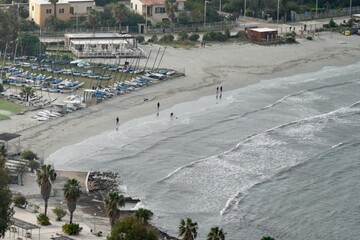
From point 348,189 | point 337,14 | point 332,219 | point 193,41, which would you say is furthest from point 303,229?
point 337,14

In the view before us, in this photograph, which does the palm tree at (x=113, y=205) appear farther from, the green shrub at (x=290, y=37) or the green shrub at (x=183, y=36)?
the green shrub at (x=290, y=37)

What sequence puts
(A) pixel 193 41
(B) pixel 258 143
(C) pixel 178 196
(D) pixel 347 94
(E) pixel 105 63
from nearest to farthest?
(C) pixel 178 196 → (B) pixel 258 143 → (D) pixel 347 94 → (E) pixel 105 63 → (A) pixel 193 41

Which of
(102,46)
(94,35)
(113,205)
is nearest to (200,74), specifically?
(102,46)

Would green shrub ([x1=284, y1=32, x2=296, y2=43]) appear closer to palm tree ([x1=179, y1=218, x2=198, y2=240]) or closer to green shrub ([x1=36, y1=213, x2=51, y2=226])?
green shrub ([x1=36, y1=213, x2=51, y2=226])

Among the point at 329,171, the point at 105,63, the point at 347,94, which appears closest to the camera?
the point at 329,171

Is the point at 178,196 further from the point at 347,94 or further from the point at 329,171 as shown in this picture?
the point at 347,94

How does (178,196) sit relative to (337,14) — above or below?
below
